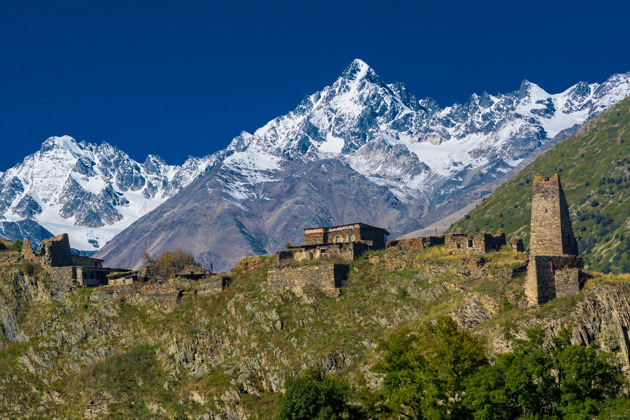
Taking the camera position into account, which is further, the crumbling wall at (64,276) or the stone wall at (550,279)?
the crumbling wall at (64,276)

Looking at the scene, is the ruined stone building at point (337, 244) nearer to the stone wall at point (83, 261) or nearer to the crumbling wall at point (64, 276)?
the crumbling wall at point (64, 276)

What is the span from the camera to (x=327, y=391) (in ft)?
240

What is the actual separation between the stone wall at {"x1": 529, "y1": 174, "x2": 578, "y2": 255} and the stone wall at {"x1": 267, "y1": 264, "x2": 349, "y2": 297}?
2167 centimetres

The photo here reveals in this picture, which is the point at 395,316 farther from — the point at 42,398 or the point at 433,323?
the point at 42,398

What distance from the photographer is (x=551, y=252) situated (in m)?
83.2

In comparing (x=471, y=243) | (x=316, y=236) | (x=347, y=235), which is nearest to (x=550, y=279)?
(x=471, y=243)

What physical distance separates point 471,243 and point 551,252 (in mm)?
10477

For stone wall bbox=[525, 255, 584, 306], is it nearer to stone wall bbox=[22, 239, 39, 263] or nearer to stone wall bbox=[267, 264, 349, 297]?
stone wall bbox=[267, 264, 349, 297]

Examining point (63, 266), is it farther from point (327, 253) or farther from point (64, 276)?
point (327, 253)

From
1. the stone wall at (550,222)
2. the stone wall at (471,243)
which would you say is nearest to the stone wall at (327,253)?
the stone wall at (471,243)

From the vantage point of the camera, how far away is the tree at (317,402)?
71875 mm

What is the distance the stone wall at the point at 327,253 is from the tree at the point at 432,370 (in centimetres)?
2935

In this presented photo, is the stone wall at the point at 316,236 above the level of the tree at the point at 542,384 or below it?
above

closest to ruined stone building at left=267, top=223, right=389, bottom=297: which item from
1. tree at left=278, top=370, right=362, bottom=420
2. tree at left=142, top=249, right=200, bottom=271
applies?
tree at left=142, top=249, right=200, bottom=271
